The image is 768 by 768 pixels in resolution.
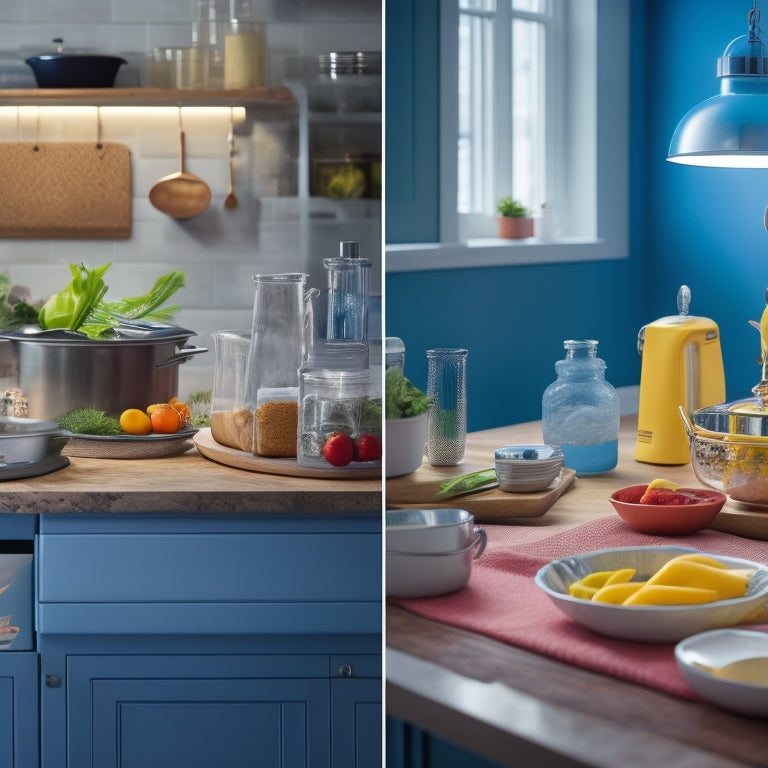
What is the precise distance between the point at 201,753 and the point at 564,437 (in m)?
0.65

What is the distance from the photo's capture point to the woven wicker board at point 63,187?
49.1 inches

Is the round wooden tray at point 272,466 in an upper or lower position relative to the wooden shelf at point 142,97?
lower

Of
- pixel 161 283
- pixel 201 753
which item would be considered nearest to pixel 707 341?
pixel 201 753

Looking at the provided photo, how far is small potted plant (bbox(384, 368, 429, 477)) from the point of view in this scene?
275mm

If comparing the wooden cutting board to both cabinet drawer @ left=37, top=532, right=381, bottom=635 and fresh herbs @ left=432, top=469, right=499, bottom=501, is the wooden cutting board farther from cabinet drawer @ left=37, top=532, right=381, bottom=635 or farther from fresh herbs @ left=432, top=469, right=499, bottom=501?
cabinet drawer @ left=37, top=532, right=381, bottom=635

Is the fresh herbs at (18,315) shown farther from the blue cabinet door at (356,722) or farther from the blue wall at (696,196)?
the blue wall at (696,196)

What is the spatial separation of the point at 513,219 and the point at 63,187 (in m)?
1.10

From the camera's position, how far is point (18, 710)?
0.82 m

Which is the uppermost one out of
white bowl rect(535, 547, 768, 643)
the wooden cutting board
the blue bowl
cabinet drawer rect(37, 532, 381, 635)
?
the blue bowl

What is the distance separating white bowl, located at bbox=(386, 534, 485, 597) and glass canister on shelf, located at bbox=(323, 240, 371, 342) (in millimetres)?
553

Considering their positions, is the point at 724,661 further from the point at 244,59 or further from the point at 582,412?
the point at 244,59

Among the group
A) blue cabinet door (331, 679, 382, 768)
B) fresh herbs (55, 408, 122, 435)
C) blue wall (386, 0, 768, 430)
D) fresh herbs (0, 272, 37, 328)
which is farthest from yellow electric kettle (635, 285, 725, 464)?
fresh herbs (0, 272, 37, 328)

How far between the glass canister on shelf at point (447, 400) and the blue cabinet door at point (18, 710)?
0.63 metres

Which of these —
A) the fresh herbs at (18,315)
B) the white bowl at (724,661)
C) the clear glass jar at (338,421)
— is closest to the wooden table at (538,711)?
the white bowl at (724,661)
